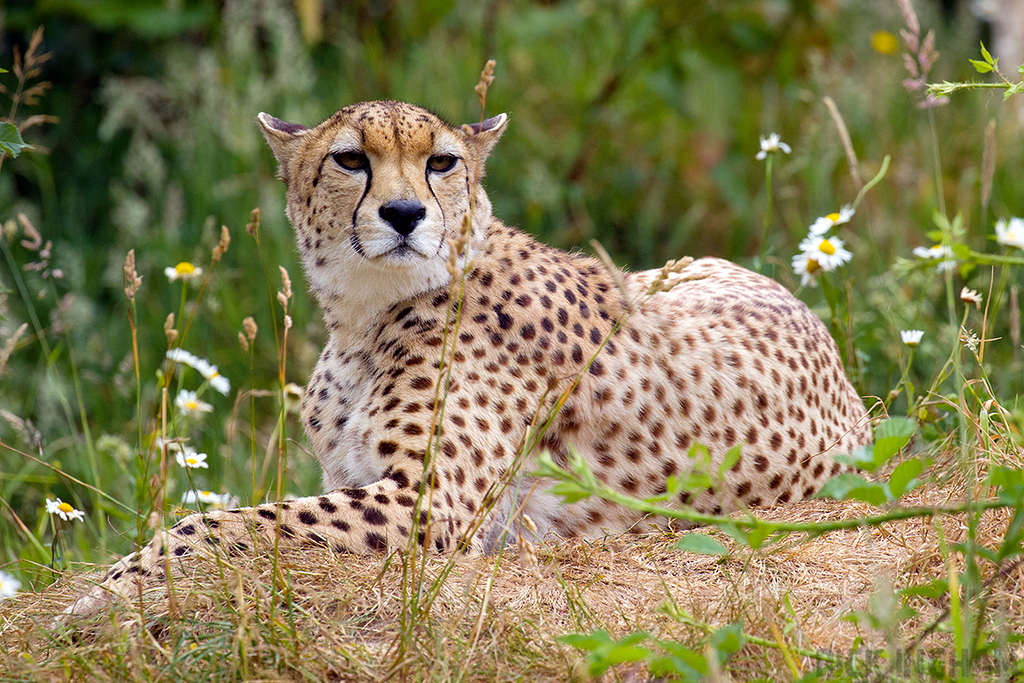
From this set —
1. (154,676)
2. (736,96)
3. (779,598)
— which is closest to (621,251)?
(736,96)

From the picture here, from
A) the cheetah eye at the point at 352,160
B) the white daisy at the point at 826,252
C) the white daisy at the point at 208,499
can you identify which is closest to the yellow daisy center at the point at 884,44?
the white daisy at the point at 826,252

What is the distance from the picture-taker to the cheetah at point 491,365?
2.79m

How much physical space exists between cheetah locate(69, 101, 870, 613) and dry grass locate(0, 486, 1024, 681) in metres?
0.24

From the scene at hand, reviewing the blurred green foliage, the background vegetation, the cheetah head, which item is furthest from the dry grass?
the blurred green foliage

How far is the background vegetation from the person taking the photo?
5.26m

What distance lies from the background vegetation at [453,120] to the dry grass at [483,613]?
2257 millimetres

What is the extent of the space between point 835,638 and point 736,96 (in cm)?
383

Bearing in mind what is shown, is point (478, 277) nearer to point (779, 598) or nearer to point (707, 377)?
point (707, 377)

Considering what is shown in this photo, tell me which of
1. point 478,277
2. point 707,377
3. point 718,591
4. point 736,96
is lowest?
point 718,591

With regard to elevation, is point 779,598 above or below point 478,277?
below

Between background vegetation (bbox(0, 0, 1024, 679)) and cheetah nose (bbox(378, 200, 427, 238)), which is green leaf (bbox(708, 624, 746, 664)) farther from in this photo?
background vegetation (bbox(0, 0, 1024, 679))

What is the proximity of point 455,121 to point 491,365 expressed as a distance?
10.9 feet

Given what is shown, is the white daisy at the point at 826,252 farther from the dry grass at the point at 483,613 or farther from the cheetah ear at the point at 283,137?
the cheetah ear at the point at 283,137

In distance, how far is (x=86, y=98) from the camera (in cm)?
645
